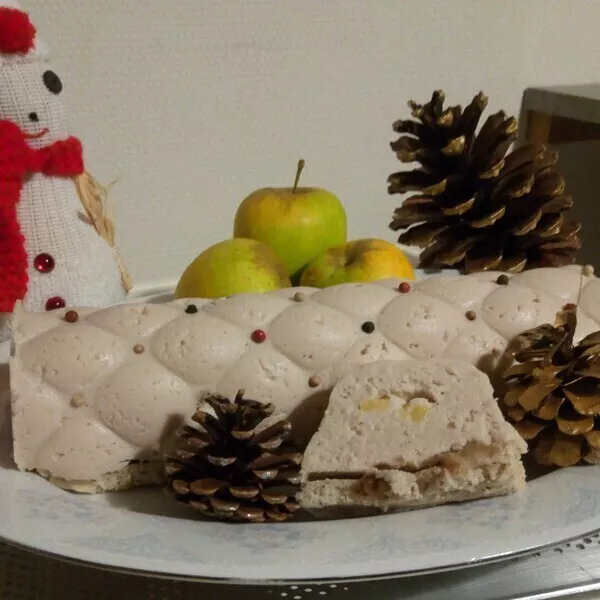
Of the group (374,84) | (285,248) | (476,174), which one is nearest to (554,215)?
(476,174)

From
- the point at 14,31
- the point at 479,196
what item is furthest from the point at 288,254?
the point at 14,31

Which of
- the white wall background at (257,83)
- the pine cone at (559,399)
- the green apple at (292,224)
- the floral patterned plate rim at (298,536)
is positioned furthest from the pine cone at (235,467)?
the white wall background at (257,83)

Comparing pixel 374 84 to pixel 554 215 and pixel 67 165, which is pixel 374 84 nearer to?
pixel 554 215

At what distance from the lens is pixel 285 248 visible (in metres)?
0.71

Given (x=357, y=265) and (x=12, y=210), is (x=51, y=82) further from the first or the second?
(x=357, y=265)

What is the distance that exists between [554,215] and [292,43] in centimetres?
39

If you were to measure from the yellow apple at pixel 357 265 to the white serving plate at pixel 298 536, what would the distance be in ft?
0.85

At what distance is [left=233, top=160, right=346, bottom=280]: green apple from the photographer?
71 cm

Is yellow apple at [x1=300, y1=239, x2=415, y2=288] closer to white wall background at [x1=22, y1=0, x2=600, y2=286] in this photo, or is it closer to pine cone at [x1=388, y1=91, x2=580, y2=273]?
pine cone at [x1=388, y1=91, x2=580, y2=273]

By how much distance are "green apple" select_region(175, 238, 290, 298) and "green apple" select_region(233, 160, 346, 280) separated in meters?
0.05

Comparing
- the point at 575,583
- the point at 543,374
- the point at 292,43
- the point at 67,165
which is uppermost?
the point at 292,43

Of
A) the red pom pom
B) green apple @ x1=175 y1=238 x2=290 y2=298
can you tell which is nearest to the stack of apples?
green apple @ x1=175 y1=238 x2=290 y2=298

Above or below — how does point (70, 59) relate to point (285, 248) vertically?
above

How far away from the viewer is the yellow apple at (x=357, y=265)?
653 millimetres
